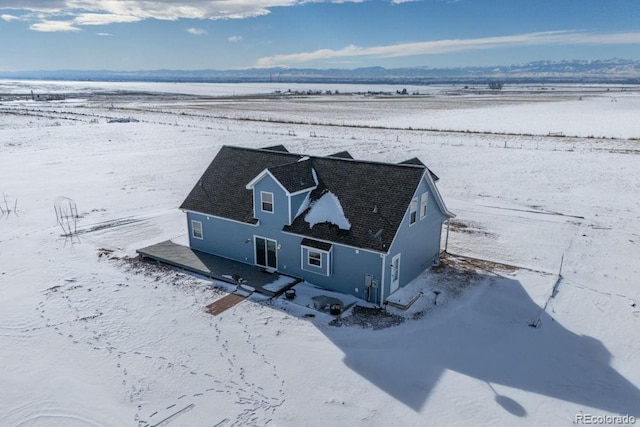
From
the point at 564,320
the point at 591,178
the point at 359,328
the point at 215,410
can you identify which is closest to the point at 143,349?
the point at 215,410

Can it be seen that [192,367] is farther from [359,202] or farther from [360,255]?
[359,202]

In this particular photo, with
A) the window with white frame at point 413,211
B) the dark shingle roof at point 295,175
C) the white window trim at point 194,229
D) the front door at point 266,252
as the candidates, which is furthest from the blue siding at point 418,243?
the white window trim at point 194,229

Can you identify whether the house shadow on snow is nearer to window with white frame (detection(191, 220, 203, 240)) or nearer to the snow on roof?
the snow on roof

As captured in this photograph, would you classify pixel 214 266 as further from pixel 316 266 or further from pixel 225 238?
pixel 316 266

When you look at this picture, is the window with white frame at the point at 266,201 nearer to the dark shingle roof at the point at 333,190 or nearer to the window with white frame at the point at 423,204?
the dark shingle roof at the point at 333,190

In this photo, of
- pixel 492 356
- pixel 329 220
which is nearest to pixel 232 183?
pixel 329 220
